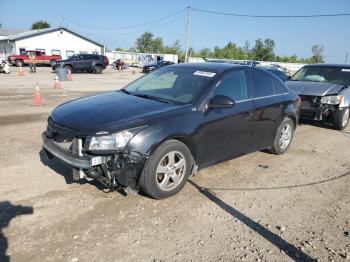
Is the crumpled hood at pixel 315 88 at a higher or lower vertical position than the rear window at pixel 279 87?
lower

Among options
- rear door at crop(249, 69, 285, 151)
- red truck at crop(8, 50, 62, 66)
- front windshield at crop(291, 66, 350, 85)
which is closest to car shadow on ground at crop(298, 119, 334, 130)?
front windshield at crop(291, 66, 350, 85)

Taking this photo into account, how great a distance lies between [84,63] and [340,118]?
2623 centimetres

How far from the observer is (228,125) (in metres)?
4.92

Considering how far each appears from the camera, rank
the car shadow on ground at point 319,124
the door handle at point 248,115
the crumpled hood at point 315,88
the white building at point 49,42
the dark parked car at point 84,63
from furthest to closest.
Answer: the white building at point 49,42
the dark parked car at point 84,63
the car shadow on ground at point 319,124
the crumpled hood at point 315,88
the door handle at point 248,115

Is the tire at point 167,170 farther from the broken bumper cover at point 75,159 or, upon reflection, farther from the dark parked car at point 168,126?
the broken bumper cover at point 75,159

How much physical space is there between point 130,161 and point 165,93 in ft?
4.91

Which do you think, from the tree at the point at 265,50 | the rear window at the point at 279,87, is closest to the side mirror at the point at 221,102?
the rear window at the point at 279,87

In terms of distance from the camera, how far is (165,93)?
5020 millimetres

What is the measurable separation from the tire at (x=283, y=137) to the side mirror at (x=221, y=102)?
189 cm

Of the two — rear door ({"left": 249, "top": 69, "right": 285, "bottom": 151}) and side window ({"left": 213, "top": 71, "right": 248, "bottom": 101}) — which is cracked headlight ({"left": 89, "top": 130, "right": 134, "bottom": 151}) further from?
rear door ({"left": 249, "top": 69, "right": 285, "bottom": 151})

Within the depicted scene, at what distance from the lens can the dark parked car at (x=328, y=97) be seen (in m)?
8.54

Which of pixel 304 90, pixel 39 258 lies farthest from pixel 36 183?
pixel 304 90

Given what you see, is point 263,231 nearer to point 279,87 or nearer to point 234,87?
point 234,87

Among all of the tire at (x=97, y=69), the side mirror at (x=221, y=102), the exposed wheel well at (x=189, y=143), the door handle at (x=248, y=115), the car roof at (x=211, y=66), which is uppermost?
the car roof at (x=211, y=66)
